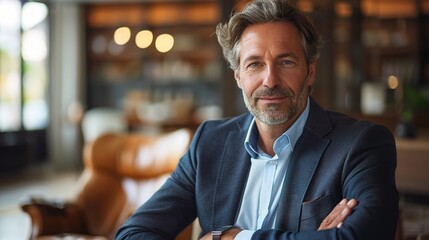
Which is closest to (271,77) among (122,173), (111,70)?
(122,173)

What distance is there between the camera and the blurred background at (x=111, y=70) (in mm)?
8367

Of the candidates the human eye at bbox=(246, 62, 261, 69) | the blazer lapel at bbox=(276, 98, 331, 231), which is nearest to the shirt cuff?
the blazer lapel at bbox=(276, 98, 331, 231)

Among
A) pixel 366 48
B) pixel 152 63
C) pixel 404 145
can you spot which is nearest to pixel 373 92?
pixel 366 48

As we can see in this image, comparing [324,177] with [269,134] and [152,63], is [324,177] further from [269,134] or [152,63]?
[152,63]

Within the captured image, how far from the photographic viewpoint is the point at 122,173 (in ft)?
11.7

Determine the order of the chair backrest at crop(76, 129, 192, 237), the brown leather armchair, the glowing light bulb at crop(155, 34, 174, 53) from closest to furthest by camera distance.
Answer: the brown leather armchair < the chair backrest at crop(76, 129, 192, 237) < the glowing light bulb at crop(155, 34, 174, 53)

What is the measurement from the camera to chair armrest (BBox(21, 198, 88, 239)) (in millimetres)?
3070

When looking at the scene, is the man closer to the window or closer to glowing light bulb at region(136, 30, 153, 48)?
the window

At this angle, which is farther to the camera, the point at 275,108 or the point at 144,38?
the point at 144,38

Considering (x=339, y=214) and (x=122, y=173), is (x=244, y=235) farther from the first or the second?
(x=122, y=173)

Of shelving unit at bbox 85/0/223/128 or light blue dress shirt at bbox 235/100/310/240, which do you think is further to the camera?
shelving unit at bbox 85/0/223/128

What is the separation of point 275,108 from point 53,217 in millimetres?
1935

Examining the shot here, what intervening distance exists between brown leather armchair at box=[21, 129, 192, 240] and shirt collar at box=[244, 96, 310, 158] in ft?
4.72

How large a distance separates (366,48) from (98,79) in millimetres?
4865
